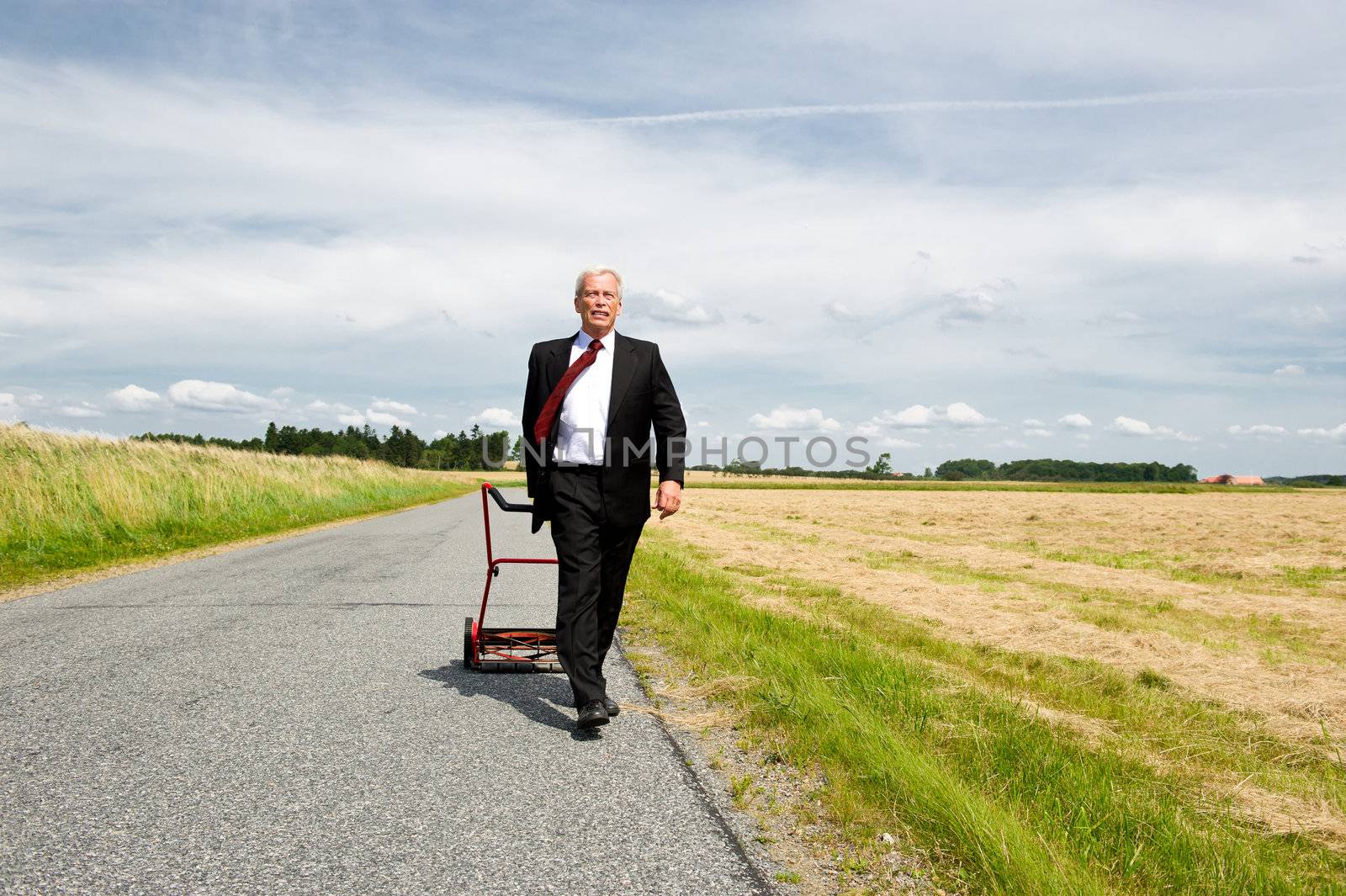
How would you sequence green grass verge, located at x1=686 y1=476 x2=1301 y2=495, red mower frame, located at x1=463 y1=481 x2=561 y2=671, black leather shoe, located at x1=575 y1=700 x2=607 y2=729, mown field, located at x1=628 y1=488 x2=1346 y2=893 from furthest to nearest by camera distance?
green grass verge, located at x1=686 y1=476 x2=1301 y2=495 < red mower frame, located at x1=463 y1=481 x2=561 y2=671 < black leather shoe, located at x1=575 y1=700 x2=607 y2=729 < mown field, located at x1=628 y1=488 x2=1346 y2=893

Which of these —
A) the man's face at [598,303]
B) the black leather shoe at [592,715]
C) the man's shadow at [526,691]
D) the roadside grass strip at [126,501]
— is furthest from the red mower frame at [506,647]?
the roadside grass strip at [126,501]

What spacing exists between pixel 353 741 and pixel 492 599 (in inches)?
184

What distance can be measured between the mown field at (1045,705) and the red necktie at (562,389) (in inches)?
75.5

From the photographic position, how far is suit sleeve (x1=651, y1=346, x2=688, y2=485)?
468 cm

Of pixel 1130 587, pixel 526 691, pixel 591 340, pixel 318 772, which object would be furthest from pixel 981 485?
pixel 318 772

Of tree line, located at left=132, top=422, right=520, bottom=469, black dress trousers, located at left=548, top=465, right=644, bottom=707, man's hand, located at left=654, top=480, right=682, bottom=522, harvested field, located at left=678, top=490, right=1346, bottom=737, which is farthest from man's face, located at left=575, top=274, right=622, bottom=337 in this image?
tree line, located at left=132, top=422, right=520, bottom=469

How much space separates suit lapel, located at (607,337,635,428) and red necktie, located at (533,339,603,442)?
129 millimetres

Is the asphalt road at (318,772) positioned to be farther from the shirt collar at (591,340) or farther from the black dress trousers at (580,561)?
the shirt collar at (591,340)

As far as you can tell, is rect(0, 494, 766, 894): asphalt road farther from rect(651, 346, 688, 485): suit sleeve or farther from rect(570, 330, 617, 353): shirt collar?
rect(570, 330, 617, 353): shirt collar

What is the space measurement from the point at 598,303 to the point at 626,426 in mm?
677

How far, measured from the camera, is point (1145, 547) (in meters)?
18.0

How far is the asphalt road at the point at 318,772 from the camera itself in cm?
274

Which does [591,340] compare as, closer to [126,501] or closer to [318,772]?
[318,772]

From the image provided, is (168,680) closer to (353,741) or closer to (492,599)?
(353,741)
